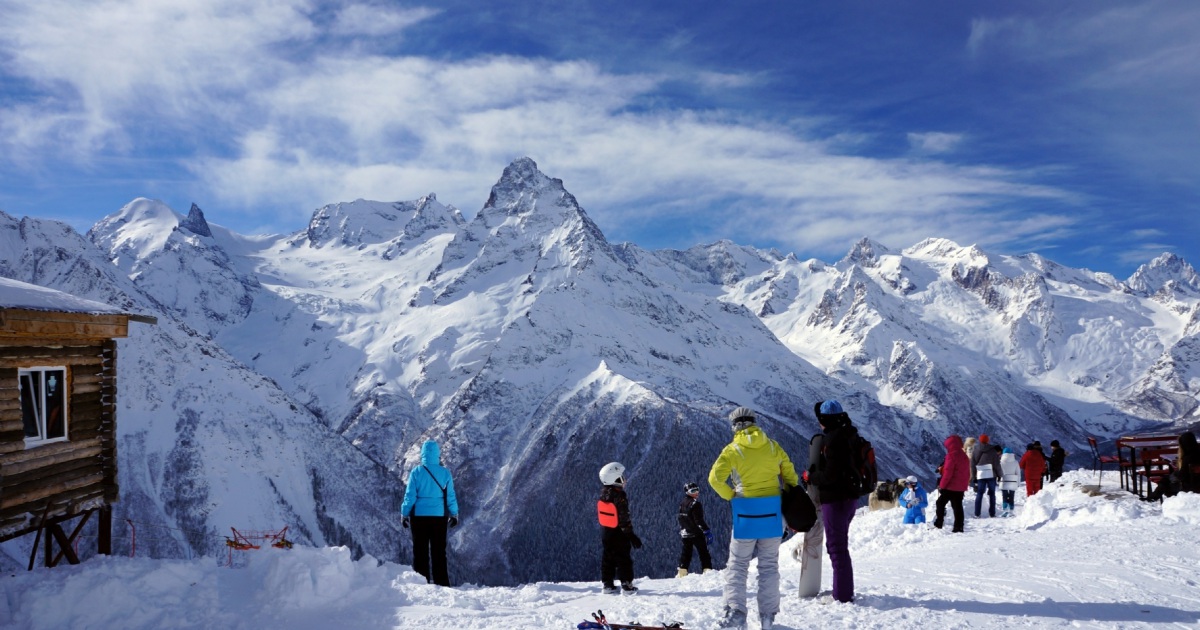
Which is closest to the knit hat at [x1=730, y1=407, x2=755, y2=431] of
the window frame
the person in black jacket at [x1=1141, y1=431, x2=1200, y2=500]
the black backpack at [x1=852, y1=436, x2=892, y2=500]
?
the black backpack at [x1=852, y1=436, x2=892, y2=500]

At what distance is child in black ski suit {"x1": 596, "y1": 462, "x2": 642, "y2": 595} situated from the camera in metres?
12.5

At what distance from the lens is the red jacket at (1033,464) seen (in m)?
22.4

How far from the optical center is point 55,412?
15062 millimetres

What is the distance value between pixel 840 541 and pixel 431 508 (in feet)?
25.0

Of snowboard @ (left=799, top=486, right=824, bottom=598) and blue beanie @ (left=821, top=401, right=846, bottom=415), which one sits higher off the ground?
blue beanie @ (left=821, top=401, right=846, bottom=415)

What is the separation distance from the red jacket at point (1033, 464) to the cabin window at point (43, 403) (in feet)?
78.1

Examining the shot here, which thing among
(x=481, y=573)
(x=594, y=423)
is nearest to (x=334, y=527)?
(x=481, y=573)

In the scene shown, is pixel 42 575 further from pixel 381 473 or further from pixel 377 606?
pixel 381 473

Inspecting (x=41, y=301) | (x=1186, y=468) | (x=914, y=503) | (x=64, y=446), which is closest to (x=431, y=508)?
(x=64, y=446)

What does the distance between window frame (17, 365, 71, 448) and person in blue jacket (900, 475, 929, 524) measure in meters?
18.4

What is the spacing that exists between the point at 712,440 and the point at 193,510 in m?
96.4

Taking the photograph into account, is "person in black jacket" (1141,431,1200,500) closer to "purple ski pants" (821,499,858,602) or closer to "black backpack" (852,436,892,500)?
"black backpack" (852,436,892,500)

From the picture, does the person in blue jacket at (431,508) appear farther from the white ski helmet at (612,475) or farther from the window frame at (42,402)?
the window frame at (42,402)

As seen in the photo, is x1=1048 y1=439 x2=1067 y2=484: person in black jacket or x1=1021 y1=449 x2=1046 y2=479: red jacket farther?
x1=1048 y1=439 x2=1067 y2=484: person in black jacket
